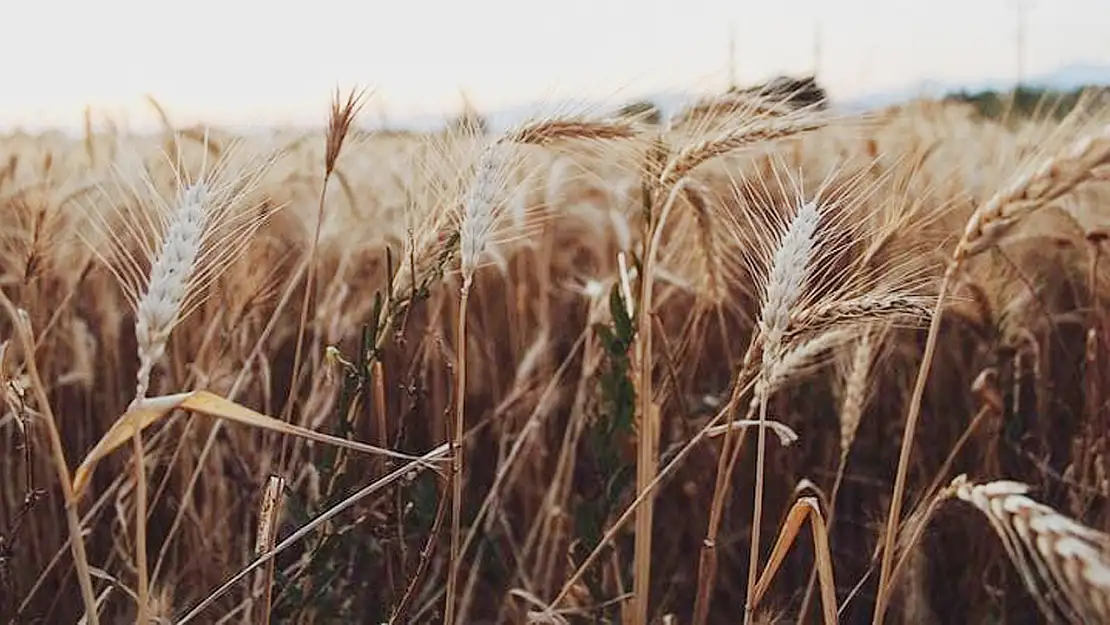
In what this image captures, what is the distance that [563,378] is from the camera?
1.42 meters

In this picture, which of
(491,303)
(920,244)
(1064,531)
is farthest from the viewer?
(491,303)

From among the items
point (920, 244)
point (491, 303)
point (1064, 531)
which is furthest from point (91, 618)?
point (491, 303)

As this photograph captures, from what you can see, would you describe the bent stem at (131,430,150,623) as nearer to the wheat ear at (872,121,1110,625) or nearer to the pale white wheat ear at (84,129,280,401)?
the pale white wheat ear at (84,129,280,401)

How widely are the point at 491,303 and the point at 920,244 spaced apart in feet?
3.47

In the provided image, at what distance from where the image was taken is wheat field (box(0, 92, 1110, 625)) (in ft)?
2.12

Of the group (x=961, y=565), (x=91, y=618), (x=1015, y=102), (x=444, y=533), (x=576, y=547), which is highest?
(x=1015, y=102)

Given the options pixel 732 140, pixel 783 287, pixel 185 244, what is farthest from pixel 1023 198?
pixel 185 244

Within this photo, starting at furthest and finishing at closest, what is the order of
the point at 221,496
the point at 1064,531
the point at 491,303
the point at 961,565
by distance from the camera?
1. the point at 491,303
2. the point at 961,565
3. the point at 221,496
4. the point at 1064,531

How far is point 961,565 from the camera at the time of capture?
4.38 feet

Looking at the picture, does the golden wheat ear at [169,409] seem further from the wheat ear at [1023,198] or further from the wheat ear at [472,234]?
the wheat ear at [1023,198]

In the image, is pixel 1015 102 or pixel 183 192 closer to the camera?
pixel 183 192

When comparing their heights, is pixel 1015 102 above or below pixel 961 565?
above

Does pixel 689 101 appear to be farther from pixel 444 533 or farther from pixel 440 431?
pixel 440 431

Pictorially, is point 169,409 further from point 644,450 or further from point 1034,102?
point 1034,102
